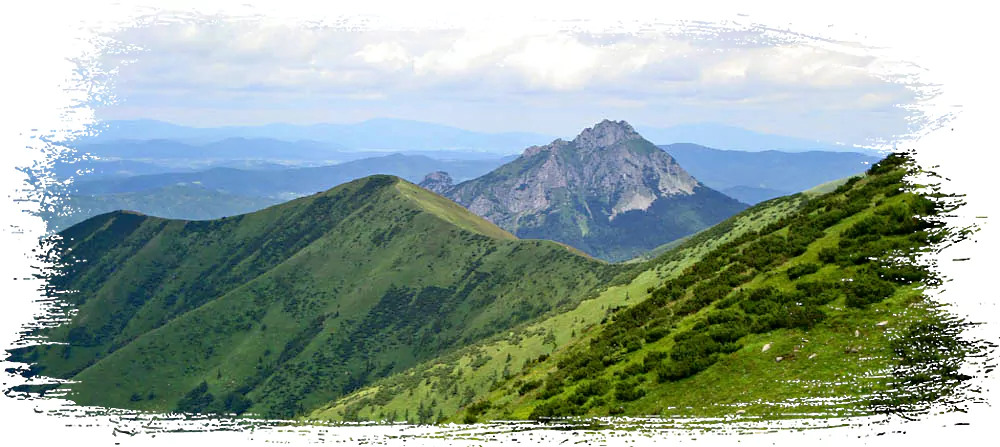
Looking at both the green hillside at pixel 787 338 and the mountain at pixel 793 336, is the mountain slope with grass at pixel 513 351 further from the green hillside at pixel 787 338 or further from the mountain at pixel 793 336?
the green hillside at pixel 787 338

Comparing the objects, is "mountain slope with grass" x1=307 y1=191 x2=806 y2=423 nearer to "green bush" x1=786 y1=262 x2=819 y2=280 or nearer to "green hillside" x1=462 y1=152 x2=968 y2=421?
"green hillside" x1=462 y1=152 x2=968 y2=421

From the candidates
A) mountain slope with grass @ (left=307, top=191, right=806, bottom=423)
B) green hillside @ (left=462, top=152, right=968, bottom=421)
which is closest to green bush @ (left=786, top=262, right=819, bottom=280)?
green hillside @ (left=462, top=152, right=968, bottom=421)

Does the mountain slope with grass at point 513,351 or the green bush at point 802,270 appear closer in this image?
the green bush at point 802,270

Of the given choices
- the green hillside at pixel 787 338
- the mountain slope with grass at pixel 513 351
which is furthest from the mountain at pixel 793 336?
the mountain slope with grass at pixel 513 351

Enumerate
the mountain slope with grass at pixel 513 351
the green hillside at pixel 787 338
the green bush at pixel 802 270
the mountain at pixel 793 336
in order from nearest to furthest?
1. the mountain at pixel 793 336
2. the green hillside at pixel 787 338
3. the green bush at pixel 802 270
4. the mountain slope with grass at pixel 513 351

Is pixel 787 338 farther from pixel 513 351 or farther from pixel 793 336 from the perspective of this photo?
pixel 513 351

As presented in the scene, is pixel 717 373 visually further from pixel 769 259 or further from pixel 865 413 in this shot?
pixel 769 259
